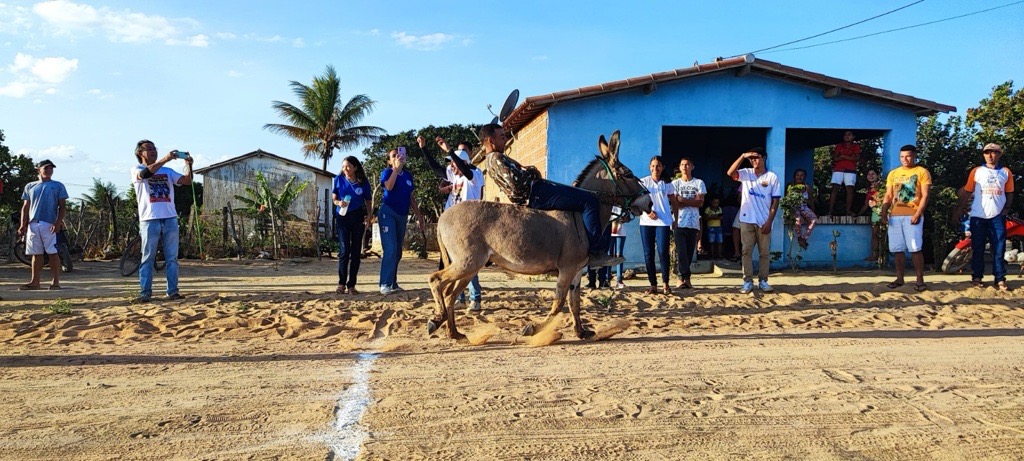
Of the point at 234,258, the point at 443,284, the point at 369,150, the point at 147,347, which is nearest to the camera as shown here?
the point at 147,347

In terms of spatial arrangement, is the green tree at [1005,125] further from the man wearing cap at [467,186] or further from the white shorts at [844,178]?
the man wearing cap at [467,186]

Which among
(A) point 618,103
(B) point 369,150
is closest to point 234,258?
(A) point 618,103

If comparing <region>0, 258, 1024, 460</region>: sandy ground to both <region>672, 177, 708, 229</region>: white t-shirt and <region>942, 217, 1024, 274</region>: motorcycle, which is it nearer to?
<region>672, 177, 708, 229</region>: white t-shirt

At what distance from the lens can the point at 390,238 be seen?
335 inches

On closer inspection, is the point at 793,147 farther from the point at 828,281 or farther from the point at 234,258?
the point at 234,258

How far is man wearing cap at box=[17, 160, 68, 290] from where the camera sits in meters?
9.58

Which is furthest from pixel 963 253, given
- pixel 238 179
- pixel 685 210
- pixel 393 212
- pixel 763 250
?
pixel 238 179

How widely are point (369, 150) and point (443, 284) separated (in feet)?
112

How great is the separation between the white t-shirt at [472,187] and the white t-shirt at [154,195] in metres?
3.60

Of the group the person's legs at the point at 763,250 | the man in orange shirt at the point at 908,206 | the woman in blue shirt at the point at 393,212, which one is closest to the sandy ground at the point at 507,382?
the woman in blue shirt at the point at 393,212

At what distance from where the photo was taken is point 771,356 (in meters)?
5.22

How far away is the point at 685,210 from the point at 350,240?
4.82 m

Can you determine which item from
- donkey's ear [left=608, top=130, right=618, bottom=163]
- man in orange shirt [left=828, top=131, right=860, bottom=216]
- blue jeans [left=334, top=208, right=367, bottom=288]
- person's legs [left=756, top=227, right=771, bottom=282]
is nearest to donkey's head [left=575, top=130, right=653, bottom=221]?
donkey's ear [left=608, top=130, right=618, bottom=163]

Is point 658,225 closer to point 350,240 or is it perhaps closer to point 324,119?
point 350,240
